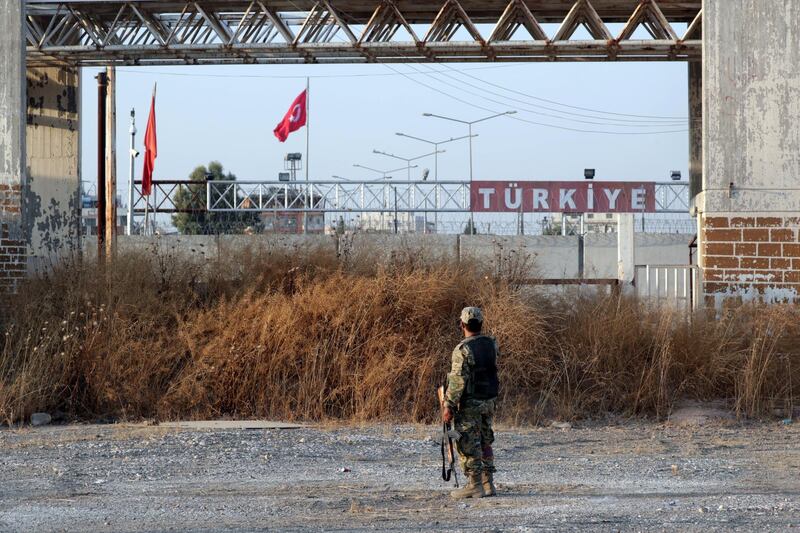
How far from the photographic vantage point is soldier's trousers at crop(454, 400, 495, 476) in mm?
9156

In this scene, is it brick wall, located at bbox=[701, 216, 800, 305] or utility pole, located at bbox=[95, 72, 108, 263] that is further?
utility pole, located at bbox=[95, 72, 108, 263]

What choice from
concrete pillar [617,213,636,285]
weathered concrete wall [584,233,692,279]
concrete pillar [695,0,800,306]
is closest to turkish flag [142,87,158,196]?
weathered concrete wall [584,233,692,279]

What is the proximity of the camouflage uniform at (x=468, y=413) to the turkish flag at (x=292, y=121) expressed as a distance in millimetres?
27915

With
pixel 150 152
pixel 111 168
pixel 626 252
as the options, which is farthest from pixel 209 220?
pixel 626 252

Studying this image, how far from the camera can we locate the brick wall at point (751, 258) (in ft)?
53.2

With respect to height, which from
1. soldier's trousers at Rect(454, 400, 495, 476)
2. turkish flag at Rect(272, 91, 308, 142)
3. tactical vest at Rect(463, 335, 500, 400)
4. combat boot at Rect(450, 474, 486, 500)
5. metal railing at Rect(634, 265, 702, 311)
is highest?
turkish flag at Rect(272, 91, 308, 142)

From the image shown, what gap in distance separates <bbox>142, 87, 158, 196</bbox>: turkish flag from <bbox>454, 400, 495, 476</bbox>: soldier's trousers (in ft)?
64.0

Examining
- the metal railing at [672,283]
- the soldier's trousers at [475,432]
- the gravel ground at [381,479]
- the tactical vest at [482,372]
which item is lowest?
the gravel ground at [381,479]

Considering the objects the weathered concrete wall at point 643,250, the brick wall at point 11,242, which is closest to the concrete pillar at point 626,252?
the weathered concrete wall at point 643,250

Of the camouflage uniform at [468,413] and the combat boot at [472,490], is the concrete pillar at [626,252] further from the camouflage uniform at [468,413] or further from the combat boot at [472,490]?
the combat boot at [472,490]

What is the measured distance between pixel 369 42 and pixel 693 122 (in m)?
6.25

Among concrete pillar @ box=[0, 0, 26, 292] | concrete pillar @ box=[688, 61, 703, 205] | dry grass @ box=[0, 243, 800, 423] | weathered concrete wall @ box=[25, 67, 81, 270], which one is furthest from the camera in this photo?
weathered concrete wall @ box=[25, 67, 81, 270]

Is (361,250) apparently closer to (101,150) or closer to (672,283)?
(672,283)

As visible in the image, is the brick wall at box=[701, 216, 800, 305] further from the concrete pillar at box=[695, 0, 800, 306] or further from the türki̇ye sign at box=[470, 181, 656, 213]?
the türki̇ye sign at box=[470, 181, 656, 213]
